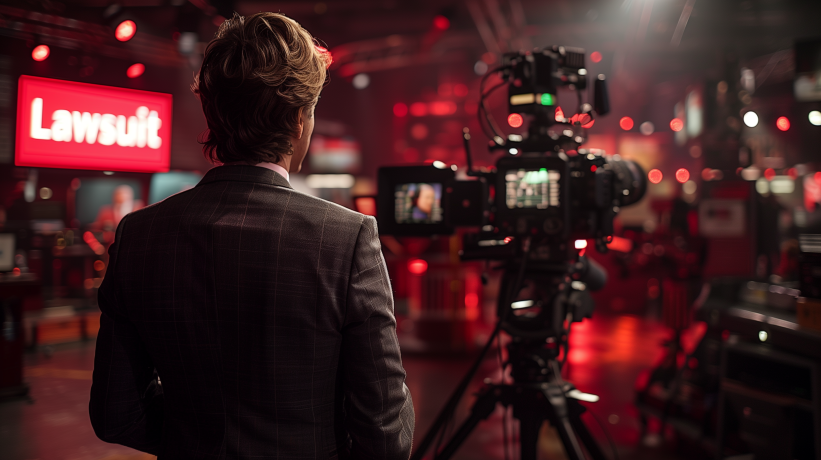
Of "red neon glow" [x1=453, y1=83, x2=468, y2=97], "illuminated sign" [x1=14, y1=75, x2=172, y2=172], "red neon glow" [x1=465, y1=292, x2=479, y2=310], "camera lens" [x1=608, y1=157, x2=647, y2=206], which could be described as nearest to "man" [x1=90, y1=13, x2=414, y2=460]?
"camera lens" [x1=608, y1=157, x2=647, y2=206]

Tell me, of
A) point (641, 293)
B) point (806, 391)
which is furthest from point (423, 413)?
→ point (641, 293)

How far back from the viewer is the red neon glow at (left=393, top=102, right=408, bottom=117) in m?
10.4

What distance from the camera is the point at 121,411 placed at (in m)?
1.00

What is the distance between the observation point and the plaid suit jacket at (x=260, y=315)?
0.87 meters

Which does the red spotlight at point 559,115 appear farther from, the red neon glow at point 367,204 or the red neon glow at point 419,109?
the red neon glow at point 419,109

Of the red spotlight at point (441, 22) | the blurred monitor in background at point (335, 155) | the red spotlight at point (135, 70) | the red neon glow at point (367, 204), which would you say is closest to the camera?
the red neon glow at point (367, 204)

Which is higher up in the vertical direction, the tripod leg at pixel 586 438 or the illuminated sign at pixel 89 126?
the illuminated sign at pixel 89 126

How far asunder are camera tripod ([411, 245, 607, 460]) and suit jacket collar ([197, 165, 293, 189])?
1104 millimetres

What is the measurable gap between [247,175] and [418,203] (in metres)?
1.05

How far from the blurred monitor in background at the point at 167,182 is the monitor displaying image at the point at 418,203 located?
1350mm

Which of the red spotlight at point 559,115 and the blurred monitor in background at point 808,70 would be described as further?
the blurred monitor in background at point 808,70

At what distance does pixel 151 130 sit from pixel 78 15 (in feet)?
1.66

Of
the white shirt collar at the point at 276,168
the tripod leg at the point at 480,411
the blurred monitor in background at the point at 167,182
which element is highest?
the blurred monitor in background at the point at 167,182

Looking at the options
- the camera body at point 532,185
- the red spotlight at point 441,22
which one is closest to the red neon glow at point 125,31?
the camera body at point 532,185
